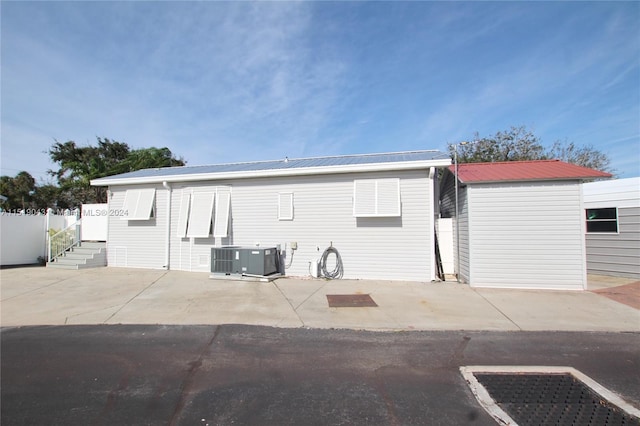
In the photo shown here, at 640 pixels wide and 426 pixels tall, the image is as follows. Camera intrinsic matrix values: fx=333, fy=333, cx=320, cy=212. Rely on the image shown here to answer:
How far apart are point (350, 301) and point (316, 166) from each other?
475 cm

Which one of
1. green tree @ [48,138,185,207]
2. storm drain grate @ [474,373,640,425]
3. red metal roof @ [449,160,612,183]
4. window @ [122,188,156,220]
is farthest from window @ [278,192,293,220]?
Result: green tree @ [48,138,185,207]

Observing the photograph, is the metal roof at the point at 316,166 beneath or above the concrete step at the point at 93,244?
above

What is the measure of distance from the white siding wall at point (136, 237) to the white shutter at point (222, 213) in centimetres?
223

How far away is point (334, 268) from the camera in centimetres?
1030

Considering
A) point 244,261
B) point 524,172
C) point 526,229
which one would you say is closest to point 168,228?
point 244,261

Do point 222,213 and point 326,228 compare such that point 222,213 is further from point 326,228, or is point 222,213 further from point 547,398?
point 547,398

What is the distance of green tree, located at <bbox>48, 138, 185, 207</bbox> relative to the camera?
70.6ft

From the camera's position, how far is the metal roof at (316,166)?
979cm

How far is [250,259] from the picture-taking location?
32.6ft

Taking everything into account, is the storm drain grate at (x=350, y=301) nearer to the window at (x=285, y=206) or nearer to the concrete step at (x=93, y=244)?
the window at (x=285, y=206)

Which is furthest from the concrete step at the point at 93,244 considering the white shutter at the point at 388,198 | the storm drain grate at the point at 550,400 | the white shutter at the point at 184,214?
the storm drain grate at the point at 550,400

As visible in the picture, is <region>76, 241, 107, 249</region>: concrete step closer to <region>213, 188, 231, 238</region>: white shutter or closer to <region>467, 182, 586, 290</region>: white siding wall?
<region>213, 188, 231, 238</region>: white shutter

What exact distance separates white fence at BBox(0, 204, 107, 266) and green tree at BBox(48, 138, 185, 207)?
24.4ft

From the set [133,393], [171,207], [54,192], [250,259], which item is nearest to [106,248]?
[171,207]
